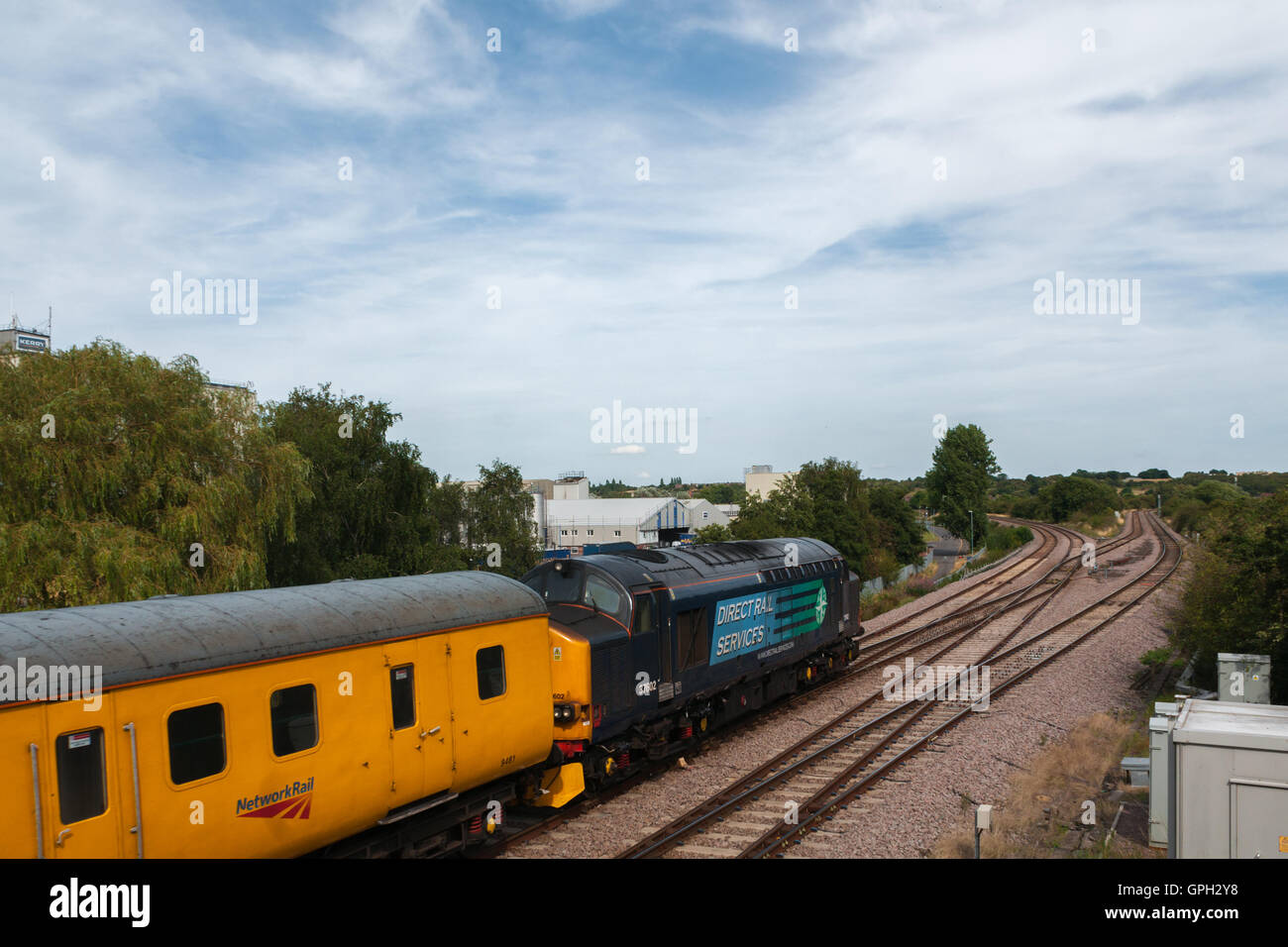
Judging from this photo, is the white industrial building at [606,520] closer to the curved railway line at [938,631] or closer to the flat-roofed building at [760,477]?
the flat-roofed building at [760,477]

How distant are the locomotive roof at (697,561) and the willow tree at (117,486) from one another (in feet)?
36.7

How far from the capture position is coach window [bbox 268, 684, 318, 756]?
8.59 m

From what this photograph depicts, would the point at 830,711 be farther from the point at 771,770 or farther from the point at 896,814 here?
the point at 896,814

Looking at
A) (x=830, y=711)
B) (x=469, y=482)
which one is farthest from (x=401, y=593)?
(x=469, y=482)

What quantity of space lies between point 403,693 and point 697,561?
8836 mm

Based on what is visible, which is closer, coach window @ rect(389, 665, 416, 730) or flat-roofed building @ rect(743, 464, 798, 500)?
coach window @ rect(389, 665, 416, 730)

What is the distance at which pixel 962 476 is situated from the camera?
81.8 meters

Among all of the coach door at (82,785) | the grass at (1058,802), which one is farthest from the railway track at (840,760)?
the coach door at (82,785)

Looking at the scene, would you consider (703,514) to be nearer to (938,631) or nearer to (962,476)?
(962,476)

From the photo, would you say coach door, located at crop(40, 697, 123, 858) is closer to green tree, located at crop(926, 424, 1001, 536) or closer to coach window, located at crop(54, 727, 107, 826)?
coach window, located at crop(54, 727, 107, 826)

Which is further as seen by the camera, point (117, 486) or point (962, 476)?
point (962, 476)

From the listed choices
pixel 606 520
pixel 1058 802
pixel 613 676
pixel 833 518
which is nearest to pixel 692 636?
pixel 613 676

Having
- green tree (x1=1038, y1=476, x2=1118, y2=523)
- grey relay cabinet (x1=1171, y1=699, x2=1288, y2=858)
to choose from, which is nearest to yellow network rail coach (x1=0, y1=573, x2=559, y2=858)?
grey relay cabinet (x1=1171, y1=699, x2=1288, y2=858)

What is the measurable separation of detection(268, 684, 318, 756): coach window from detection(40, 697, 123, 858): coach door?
1.50m
